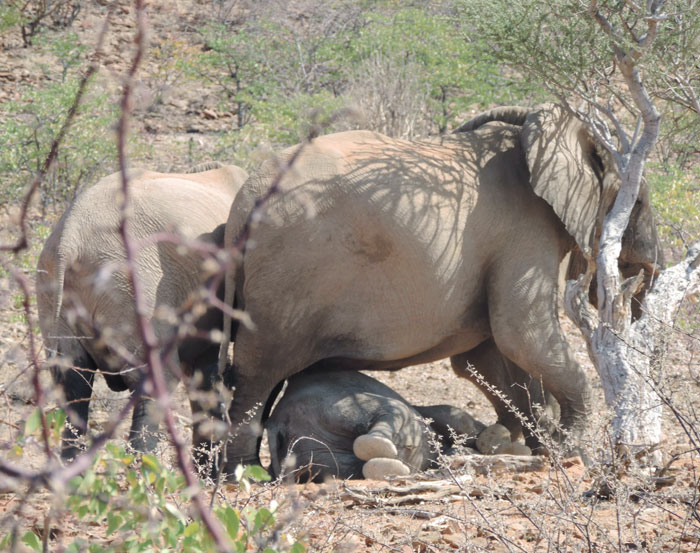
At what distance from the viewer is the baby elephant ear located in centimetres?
561

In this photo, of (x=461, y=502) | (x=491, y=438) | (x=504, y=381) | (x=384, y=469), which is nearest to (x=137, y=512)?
(x=461, y=502)

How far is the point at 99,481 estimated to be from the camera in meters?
1.90

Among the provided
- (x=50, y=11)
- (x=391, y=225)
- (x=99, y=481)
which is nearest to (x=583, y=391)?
(x=391, y=225)

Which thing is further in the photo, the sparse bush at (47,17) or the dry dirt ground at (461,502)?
the sparse bush at (47,17)

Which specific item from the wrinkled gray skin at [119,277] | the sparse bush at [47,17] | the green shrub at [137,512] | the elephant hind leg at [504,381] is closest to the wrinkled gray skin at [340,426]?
the wrinkled gray skin at [119,277]

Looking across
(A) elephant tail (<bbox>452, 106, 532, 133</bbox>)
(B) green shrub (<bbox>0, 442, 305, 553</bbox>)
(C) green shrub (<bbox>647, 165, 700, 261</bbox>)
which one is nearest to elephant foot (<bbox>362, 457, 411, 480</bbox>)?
(A) elephant tail (<bbox>452, 106, 532, 133</bbox>)

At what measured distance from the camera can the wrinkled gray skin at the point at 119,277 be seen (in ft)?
17.4

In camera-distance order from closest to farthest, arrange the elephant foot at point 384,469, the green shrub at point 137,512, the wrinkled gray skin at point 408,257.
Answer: the green shrub at point 137,512 → the elephant foot at point 384,469 → the wrinkled gray skin at point 408,257

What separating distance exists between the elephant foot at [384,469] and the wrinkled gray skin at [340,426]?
15cm

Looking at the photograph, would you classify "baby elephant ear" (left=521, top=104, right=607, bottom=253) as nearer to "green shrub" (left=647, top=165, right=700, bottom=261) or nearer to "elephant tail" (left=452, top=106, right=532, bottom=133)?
"elephant tail" (left=452, top=106, right=532, bottom=133)

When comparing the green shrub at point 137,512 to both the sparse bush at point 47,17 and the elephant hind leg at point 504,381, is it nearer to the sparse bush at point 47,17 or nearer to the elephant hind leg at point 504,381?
the elephant hind leg at point 504,381

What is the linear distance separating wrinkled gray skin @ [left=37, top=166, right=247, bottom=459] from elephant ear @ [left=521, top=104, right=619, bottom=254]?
1.89 m

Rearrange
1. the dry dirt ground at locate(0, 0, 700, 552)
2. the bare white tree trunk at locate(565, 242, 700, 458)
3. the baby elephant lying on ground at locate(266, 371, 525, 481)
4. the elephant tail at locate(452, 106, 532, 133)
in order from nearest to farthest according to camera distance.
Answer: the dry dirt ground at locate(0, 0, 700, 552), the bare white tree trunk at locate(565, 242, 700, 458), the baby elephant lying on ground at locate(266, 371, 525, 481), the elephant tail at locate(452, 106, 532, 133)

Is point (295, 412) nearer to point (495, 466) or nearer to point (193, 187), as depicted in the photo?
point (495, 466)
